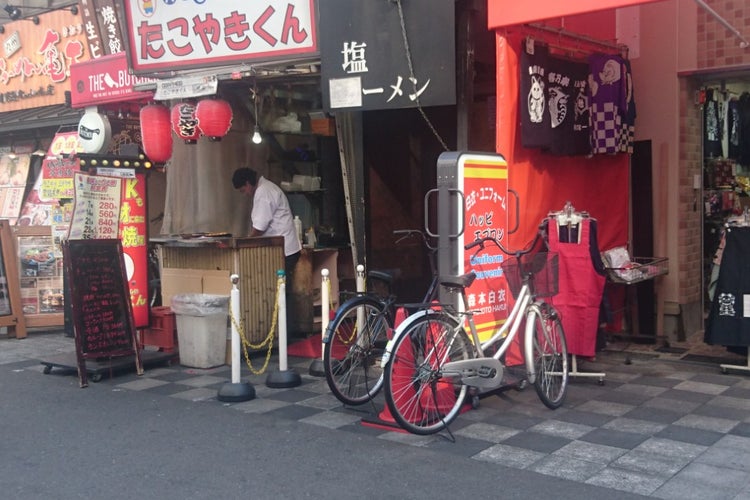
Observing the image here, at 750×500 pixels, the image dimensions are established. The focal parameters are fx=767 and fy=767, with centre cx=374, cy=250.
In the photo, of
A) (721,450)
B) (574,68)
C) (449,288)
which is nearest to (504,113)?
(574,68)

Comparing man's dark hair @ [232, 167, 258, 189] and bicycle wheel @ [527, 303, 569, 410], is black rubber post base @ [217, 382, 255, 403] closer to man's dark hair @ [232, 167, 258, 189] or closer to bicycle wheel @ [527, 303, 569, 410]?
bicycle wheel @ [527, 303, 569, 410]

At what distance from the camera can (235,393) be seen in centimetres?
729

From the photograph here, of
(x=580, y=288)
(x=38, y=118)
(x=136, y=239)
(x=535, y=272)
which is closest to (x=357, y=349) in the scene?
(x=535, y=272)

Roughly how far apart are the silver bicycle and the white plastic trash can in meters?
3.41

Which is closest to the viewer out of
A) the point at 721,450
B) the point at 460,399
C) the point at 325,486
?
the point at 325,486

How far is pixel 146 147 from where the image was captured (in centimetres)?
977

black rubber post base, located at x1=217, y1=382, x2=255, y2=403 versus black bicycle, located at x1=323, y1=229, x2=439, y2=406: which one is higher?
black bicycle, located at x1=323, y1=229, x2=439, y2=406

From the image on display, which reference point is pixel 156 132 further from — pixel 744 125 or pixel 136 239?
pixel 744 125

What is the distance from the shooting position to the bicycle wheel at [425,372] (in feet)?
19.2

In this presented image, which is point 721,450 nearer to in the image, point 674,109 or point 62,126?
point 674,109

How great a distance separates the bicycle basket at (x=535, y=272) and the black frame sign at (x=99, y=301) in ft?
14.1

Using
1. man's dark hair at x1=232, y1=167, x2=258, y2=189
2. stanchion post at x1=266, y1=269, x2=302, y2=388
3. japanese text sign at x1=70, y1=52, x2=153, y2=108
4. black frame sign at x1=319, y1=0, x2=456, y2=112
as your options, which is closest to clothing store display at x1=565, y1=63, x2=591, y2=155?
black frame sign at x1=319, y1=0, x2=456, y2=112

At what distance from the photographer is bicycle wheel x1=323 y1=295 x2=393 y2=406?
6.70 metres

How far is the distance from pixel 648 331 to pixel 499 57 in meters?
4.05
